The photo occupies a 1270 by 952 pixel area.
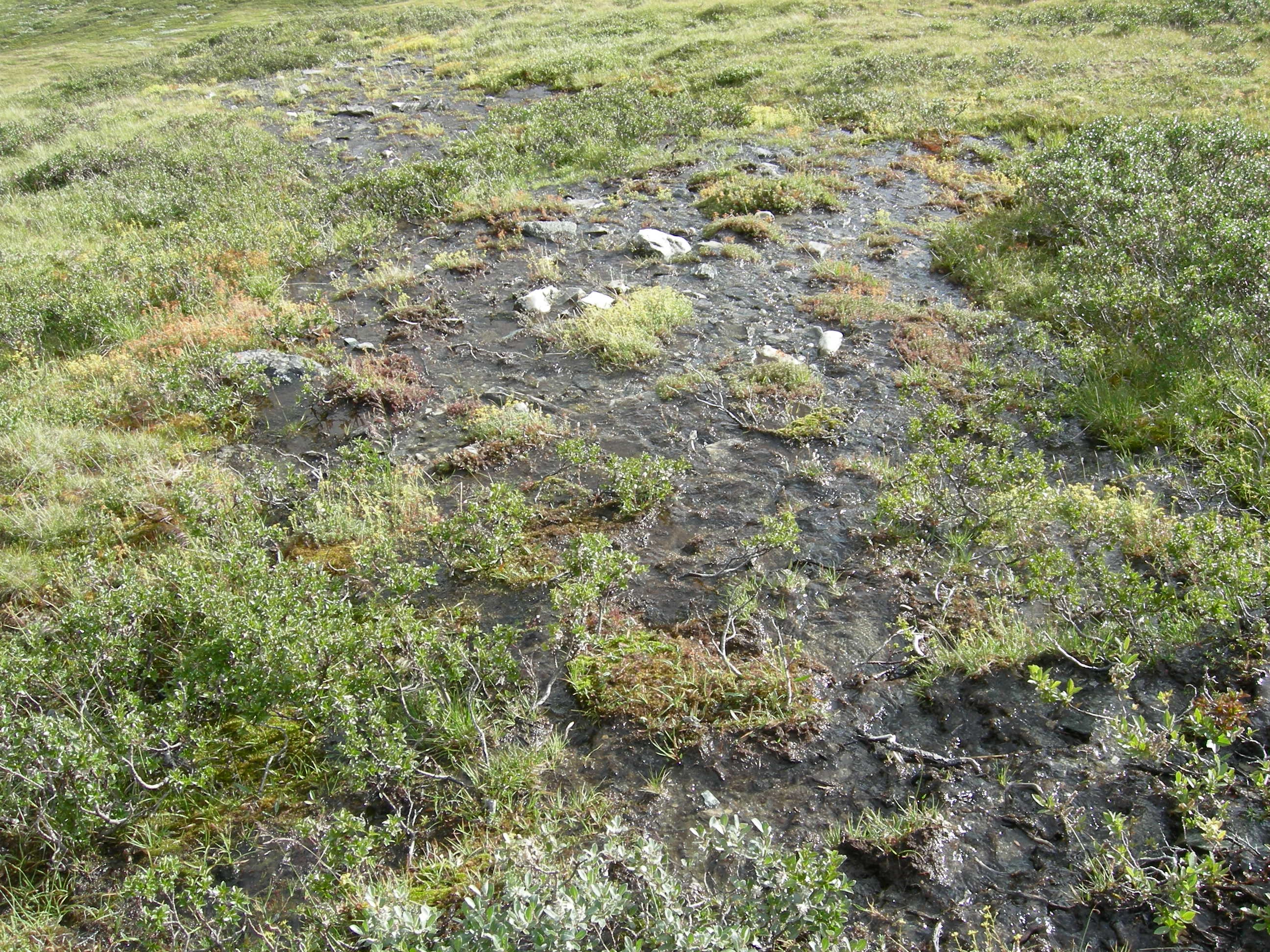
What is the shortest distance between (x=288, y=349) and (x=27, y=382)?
316cm

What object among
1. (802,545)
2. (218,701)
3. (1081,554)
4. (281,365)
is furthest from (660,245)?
(218,701)

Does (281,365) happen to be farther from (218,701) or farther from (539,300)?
(218,701)

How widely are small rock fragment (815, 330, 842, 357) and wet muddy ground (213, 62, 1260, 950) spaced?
0.11 m

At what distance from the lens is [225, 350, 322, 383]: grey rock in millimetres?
9922

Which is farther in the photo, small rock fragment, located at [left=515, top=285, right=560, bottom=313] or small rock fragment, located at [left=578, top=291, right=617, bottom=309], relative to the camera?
small rock fragment, located at [left=515, top=285, right=560, bottom=313]

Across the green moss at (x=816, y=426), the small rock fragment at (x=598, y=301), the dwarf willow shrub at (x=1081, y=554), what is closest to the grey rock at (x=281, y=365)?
the small rock fragment at (x=598, y=301)

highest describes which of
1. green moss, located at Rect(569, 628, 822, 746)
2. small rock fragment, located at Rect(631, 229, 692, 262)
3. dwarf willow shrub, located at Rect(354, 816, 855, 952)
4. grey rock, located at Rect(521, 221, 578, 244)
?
grey rock, located at Rect(521, 221, 578, 244)

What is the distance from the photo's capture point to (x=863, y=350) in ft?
32.1

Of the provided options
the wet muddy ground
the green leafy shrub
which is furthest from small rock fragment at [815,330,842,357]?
the green leafy shrub

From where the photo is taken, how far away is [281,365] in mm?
10062

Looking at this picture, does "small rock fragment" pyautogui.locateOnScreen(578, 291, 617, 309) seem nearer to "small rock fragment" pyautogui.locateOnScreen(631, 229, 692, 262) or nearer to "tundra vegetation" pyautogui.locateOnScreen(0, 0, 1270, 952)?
"tundra vegetation" pyautogui.locateOnScreen(0, 0, 1270, 952)

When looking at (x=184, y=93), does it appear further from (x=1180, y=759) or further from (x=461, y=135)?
(x=1180, y=759)

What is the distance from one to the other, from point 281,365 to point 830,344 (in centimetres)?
709

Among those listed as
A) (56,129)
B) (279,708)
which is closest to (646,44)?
(56,129)
